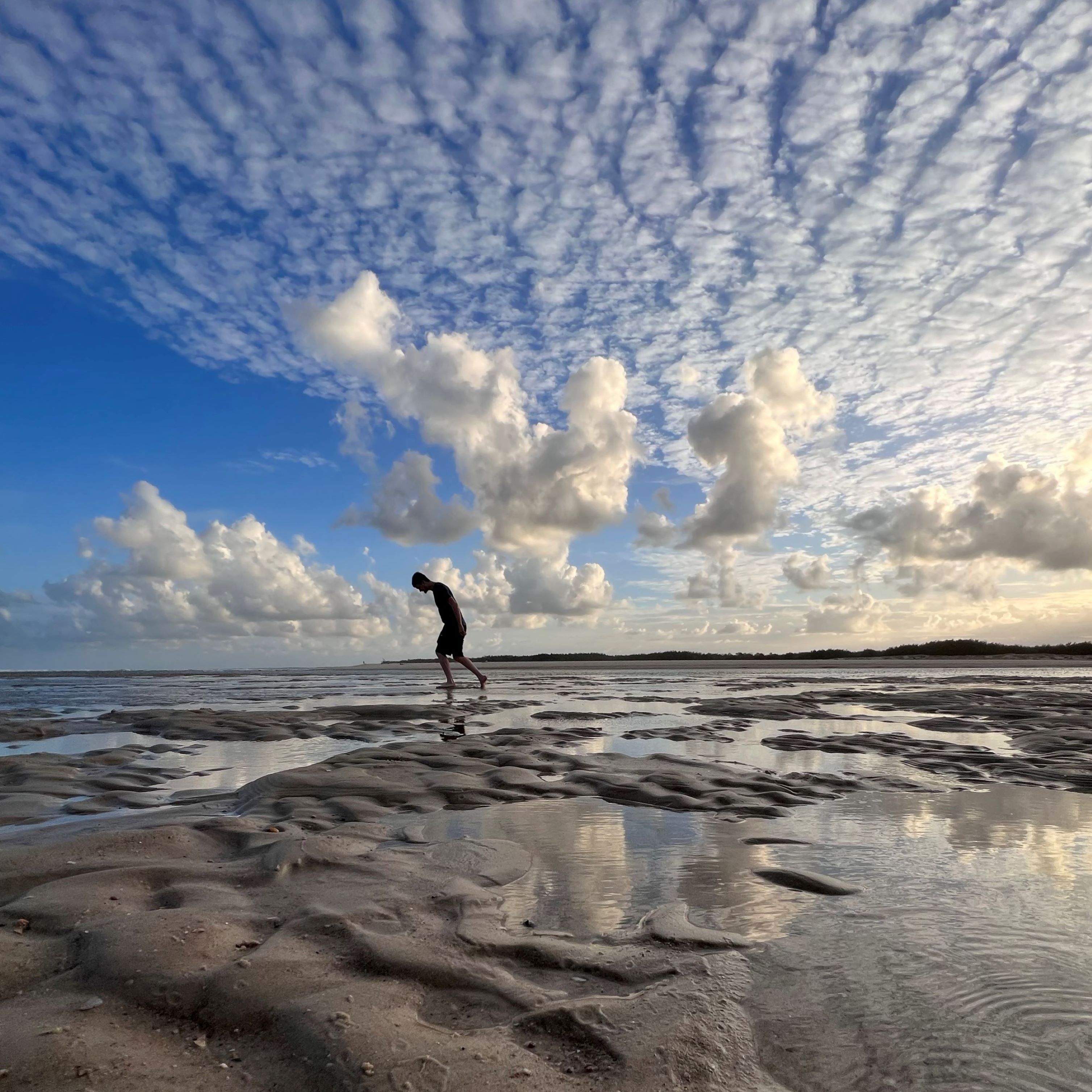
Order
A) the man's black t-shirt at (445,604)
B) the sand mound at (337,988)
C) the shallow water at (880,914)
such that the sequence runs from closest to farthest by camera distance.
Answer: the sand mound at (337,988) < the shallow water at (880,914) < the man's black t-shirt at (445,604)

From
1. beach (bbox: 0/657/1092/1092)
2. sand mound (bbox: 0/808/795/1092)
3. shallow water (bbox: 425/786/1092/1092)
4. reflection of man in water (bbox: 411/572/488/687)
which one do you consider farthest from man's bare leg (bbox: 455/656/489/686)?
sand mound (bbox: 0/808/795/1092)

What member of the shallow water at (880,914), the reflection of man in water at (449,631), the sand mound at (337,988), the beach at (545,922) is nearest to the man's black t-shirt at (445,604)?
the reflection of man in water at (449,631)

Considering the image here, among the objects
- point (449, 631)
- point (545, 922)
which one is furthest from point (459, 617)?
point (545, 922)

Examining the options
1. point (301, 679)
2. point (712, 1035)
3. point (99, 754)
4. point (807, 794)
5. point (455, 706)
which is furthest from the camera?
point (301, 679)

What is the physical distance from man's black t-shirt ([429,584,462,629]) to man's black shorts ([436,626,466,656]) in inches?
8.7

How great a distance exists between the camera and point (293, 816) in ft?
15.0

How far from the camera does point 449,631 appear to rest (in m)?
17.9

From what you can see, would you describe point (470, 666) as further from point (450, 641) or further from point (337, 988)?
point (337, 988)

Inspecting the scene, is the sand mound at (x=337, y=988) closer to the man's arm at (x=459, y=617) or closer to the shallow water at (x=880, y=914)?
the shallow water at (x=880, y=914)

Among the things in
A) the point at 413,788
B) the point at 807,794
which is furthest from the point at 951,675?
the point at 413,788

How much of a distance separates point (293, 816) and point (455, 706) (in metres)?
8.48

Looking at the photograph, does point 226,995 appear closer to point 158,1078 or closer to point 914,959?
point 158,1078

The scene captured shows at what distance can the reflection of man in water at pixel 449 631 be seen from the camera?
691 inches

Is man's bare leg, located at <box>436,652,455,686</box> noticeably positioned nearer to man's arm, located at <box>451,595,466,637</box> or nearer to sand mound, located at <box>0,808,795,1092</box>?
man's arm, located at <box>451,595,466,637</box>
